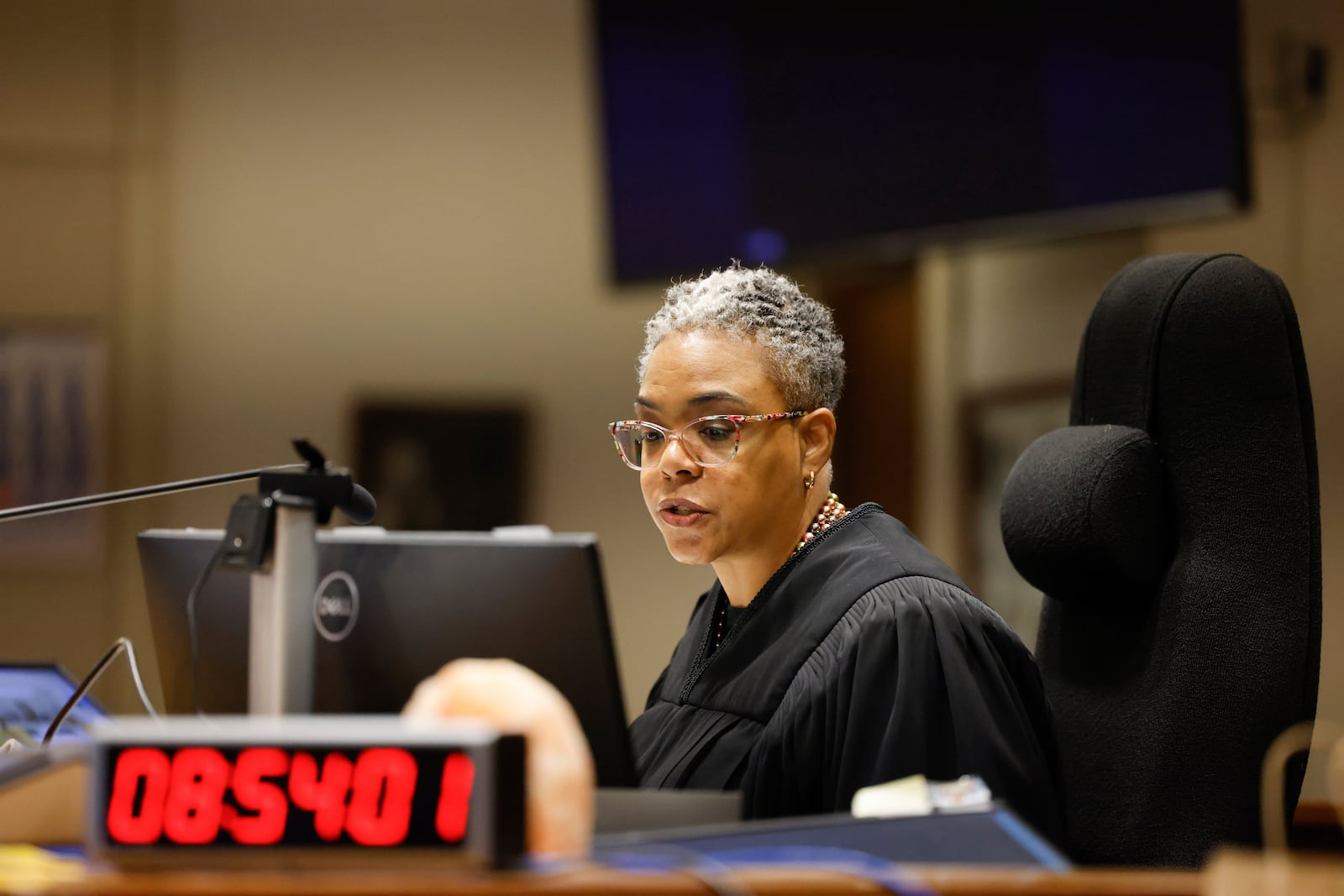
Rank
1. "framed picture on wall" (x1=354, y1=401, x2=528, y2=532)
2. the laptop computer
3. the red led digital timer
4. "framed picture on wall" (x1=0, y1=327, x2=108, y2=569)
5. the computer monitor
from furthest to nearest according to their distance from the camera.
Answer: "framed picture on wall" (x1=354, y1=401, x2=528, y2=532), "framed picture on wall" (x1=0, y1=327, x2=108, y2=569), the laptop computer, the computer monitor, the red led digital timer

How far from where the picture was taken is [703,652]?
190 cm

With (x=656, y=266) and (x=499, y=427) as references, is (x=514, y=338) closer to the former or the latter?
(x=499, y=427)

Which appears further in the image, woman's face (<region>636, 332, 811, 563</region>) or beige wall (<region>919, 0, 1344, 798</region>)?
beige wall (<region>919, 0, 1344, 798</region>)

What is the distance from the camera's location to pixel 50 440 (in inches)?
144

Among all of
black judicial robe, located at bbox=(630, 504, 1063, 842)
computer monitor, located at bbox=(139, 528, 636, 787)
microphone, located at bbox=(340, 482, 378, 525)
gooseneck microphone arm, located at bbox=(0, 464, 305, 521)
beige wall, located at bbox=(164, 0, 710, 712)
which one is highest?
beige wall, located at bbox=(164, 0, 710, 712)

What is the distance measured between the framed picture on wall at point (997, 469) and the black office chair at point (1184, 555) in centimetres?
164

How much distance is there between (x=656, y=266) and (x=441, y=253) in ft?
2.44

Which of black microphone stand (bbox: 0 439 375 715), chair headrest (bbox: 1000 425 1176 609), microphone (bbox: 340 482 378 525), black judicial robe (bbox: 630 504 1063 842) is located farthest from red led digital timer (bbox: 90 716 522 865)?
chair headrest (bbox: 1000 425 1176 609)

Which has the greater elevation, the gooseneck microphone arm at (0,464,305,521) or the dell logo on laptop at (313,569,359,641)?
the gooseneck microphone arm at (0,464,305,521)

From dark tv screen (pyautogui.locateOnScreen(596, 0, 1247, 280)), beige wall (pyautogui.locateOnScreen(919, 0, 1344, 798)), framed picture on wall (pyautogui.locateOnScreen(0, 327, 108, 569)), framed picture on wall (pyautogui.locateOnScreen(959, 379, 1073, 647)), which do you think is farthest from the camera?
framed picture on wall (pyautogui.locateOnScreen(0, 327, 108, 569))

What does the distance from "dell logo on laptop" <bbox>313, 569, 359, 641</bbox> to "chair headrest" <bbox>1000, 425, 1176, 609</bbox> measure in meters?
0.76

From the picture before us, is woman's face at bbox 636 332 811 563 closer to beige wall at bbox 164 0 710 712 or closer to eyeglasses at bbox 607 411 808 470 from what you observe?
eyeglasses at bbox 607 411 808 470

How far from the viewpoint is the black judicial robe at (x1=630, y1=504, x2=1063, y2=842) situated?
1.41m

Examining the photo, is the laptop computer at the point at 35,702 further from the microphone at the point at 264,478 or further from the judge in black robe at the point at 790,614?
the judge in black robe at the point at 790,614
